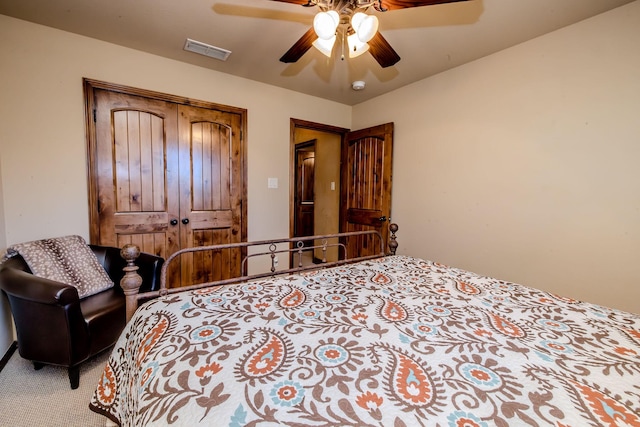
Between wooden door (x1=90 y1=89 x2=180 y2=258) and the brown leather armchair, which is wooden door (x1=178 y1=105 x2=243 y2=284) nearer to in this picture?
wooden door (x1=90 y1=89 x2=180 y2=258)

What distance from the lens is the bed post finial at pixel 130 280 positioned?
1.21 m

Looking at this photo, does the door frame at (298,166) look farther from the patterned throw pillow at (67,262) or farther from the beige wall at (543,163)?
the patterned throw pillow at (67,262)

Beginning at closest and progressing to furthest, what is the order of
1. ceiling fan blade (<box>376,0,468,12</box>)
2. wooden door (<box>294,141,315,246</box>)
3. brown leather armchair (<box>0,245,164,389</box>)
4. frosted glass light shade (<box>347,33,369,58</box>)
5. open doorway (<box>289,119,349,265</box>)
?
ceiling fan blade (<box>376,0,468,12</box>)
brown leather armchair (<box>0,245,164,389</box>)
frosted glass light shade (<box>347,33,369,58</box>)
open doorway (<box>289,119,349,265</box>)
wooden door (<box>294,141,315,246</box>)

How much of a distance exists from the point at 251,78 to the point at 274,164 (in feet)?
3.28

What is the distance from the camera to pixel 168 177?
2688 millimetres

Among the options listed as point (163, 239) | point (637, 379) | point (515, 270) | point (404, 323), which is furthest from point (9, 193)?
point (515, 270)

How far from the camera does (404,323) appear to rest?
1.07 m

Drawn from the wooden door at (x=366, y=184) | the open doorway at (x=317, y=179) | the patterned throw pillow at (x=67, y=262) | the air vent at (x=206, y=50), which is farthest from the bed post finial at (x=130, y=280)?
the wooden door at (x=366, y=184)

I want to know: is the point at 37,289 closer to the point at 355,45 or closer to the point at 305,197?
the point at 355,45

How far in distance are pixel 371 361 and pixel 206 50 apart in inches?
111

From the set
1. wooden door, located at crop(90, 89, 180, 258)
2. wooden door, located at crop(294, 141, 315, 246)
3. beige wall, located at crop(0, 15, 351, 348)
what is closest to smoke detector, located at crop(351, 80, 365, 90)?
beige wall, located at crop(0, 15, 351, 348)

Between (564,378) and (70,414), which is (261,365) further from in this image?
(70,414)

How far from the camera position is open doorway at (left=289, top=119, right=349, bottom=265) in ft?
12.5

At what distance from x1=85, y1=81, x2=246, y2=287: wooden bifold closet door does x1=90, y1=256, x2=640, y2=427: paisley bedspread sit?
1.67 meters
